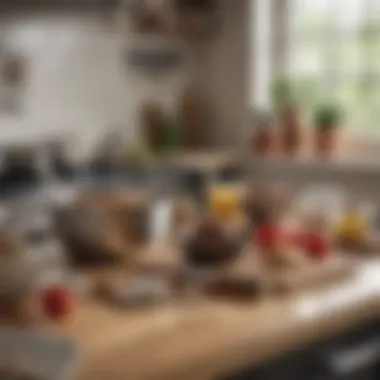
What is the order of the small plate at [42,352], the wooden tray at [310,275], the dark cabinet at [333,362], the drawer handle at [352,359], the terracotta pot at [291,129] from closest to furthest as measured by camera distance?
the small plate at [42,352] < the dark cabinet at [333,362] < the drawer handle at [352,359] < the wooden tray at [310,275] < the terracotta pot at [291,129]

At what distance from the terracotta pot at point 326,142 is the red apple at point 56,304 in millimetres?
3094

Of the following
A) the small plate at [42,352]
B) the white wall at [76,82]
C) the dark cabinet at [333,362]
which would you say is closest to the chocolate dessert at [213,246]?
the dark cabinet at [333,362]

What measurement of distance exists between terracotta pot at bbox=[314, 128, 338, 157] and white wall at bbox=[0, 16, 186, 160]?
0.91m

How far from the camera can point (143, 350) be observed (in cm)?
167

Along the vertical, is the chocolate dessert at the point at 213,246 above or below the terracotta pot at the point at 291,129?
above

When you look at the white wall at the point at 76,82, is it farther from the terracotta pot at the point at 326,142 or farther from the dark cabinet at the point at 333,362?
the dark cabinet at the point at 333,362

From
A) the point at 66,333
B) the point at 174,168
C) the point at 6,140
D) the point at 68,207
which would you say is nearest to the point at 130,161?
the point at 174,168

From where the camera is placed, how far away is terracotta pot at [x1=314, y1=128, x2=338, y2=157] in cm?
489

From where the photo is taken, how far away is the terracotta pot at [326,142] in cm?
489

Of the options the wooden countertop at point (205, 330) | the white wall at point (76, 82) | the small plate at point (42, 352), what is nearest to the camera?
the small plate at point (42, 352)

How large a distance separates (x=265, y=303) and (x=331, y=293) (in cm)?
18

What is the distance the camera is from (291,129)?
4996 millimetres

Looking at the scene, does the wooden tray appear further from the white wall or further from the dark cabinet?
the white wall

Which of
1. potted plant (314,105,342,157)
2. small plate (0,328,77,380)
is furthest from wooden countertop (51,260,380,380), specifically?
potted plant (314,105,342,157)
